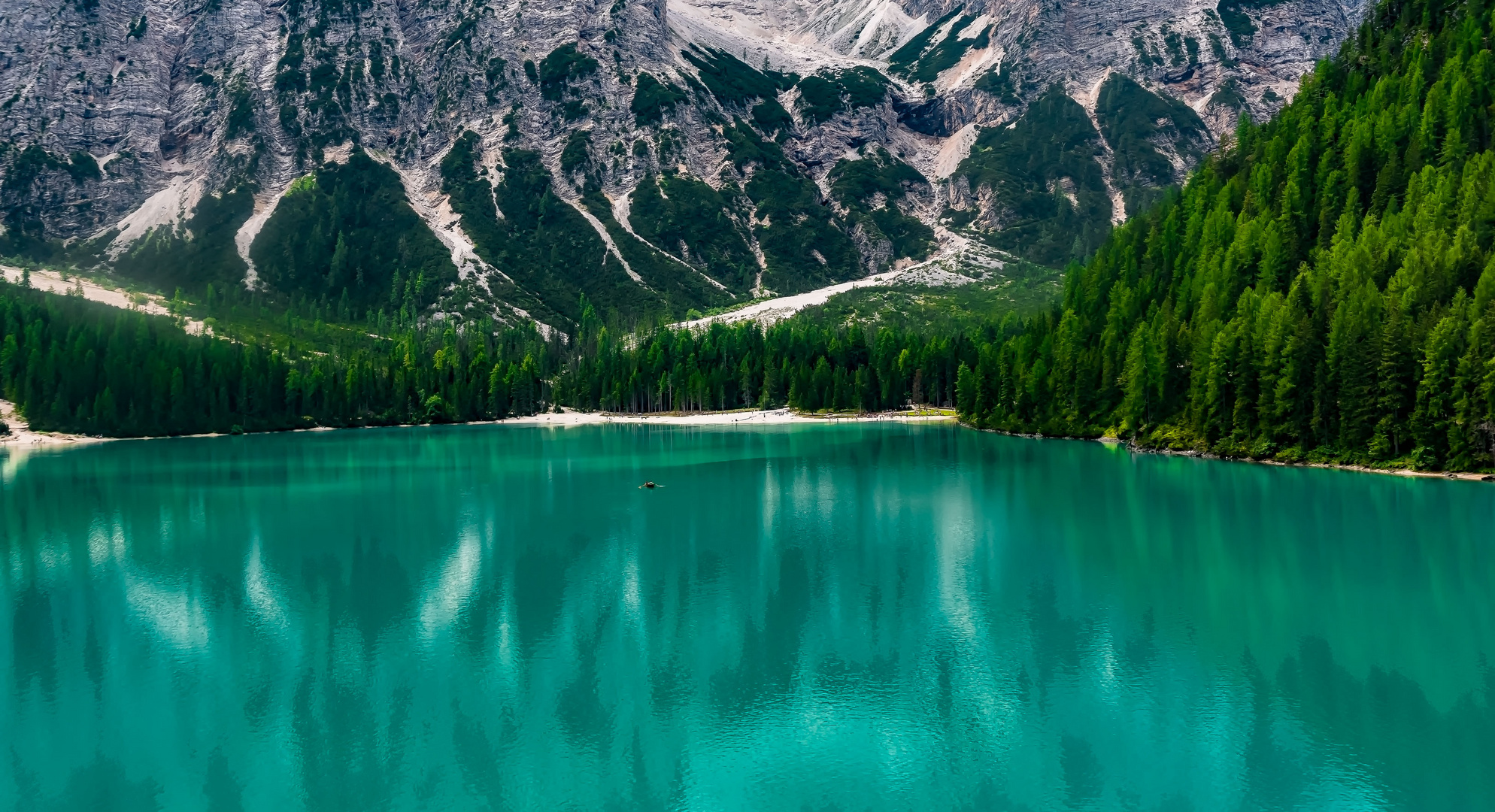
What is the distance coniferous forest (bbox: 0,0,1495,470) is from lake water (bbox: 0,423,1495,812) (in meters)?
13.1

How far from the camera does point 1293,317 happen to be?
274ft

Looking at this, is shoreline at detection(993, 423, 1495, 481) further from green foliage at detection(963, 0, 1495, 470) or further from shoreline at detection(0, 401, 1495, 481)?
green foliage at detection(963, 0, 1495, 470)

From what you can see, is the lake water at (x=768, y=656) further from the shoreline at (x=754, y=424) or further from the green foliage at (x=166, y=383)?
the green foliage at (x=166, y=383)

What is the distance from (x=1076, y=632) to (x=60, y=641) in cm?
3752

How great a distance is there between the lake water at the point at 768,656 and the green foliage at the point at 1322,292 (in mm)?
12623

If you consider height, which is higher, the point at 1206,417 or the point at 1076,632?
the point at 1206,417

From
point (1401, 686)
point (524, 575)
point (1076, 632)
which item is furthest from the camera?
point (524, 575)

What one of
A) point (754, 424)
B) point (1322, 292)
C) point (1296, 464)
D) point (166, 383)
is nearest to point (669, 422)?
point (754, 424)

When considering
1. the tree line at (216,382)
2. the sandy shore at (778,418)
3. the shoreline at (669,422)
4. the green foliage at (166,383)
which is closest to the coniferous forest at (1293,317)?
the green foliage at (166,383)

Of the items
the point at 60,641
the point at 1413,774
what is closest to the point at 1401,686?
the point at 1413,774

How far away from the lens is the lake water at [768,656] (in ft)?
72.0

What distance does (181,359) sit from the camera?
166 m

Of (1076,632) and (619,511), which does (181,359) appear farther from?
(1076,632)

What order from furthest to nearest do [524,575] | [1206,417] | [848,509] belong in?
[1206,417] → [848,509] → [524,575]
